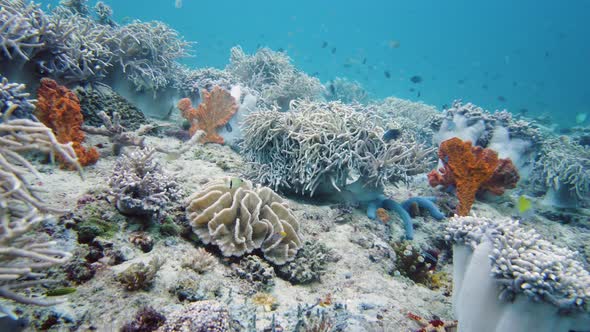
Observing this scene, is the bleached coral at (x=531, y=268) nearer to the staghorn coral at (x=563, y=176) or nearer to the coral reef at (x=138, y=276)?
the coral reef at (x=138, y=276)

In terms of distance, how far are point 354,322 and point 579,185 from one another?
7.81 metres

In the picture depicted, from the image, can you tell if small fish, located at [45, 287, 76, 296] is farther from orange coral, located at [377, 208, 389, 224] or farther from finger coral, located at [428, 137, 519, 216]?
finger coral, located at [428, 137, 519, 216]

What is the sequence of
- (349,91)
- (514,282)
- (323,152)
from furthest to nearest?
(349,91), (323,152), (514,282)

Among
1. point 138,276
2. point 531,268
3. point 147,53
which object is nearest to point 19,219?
point 138,276

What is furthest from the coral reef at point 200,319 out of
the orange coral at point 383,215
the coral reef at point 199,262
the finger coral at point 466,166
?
the finger coral at point 466,166

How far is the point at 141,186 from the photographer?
368cm

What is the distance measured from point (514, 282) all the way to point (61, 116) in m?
6.40

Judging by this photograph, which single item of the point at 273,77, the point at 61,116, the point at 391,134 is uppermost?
the point at 273,77

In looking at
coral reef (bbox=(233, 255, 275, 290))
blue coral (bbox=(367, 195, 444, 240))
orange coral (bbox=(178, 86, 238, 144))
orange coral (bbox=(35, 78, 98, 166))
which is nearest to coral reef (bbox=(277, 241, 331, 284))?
coral reef (bbox=(233, 255, 275, 290))

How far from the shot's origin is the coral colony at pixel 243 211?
8.57ft

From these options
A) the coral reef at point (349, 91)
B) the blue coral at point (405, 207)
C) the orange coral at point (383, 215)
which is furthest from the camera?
the coral reef at point (349, 91)

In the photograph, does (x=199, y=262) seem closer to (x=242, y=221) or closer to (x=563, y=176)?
(x=242, y=221)

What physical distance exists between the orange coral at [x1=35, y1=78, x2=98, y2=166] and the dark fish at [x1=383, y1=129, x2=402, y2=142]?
16.8ft

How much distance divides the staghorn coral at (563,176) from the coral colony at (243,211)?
5cm
